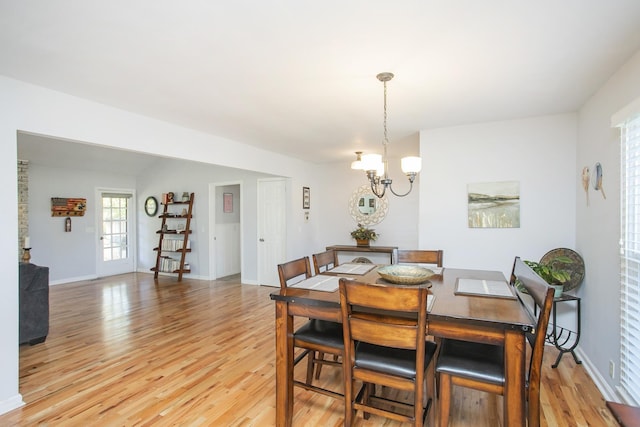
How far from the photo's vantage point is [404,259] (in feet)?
10.5

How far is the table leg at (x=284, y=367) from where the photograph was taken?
1.95m

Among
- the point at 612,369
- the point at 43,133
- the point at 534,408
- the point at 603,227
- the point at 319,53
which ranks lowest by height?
the point at 612,369

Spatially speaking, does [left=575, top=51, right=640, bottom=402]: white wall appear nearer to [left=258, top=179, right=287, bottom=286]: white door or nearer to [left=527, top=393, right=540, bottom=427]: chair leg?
[left=527, top=393, right=540, bottom=427]: chair leg

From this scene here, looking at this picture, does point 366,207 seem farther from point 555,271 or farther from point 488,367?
point 488,367

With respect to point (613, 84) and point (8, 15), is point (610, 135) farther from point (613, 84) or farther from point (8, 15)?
point (8, 15)

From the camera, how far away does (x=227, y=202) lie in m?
6.98

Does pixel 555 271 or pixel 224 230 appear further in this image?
pixel 224 230

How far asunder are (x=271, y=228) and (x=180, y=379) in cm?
349

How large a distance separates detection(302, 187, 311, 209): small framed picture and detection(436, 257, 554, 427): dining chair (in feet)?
14.1

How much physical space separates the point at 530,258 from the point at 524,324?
2333 mm

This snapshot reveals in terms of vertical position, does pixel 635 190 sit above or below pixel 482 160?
below

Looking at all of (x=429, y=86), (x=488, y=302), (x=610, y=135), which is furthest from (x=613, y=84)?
(x=488, y=302)

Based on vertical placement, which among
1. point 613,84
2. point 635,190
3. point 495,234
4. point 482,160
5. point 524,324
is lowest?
point 524,324

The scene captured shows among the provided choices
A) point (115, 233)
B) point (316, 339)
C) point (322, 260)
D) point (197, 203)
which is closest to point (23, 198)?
point (115, 233)
